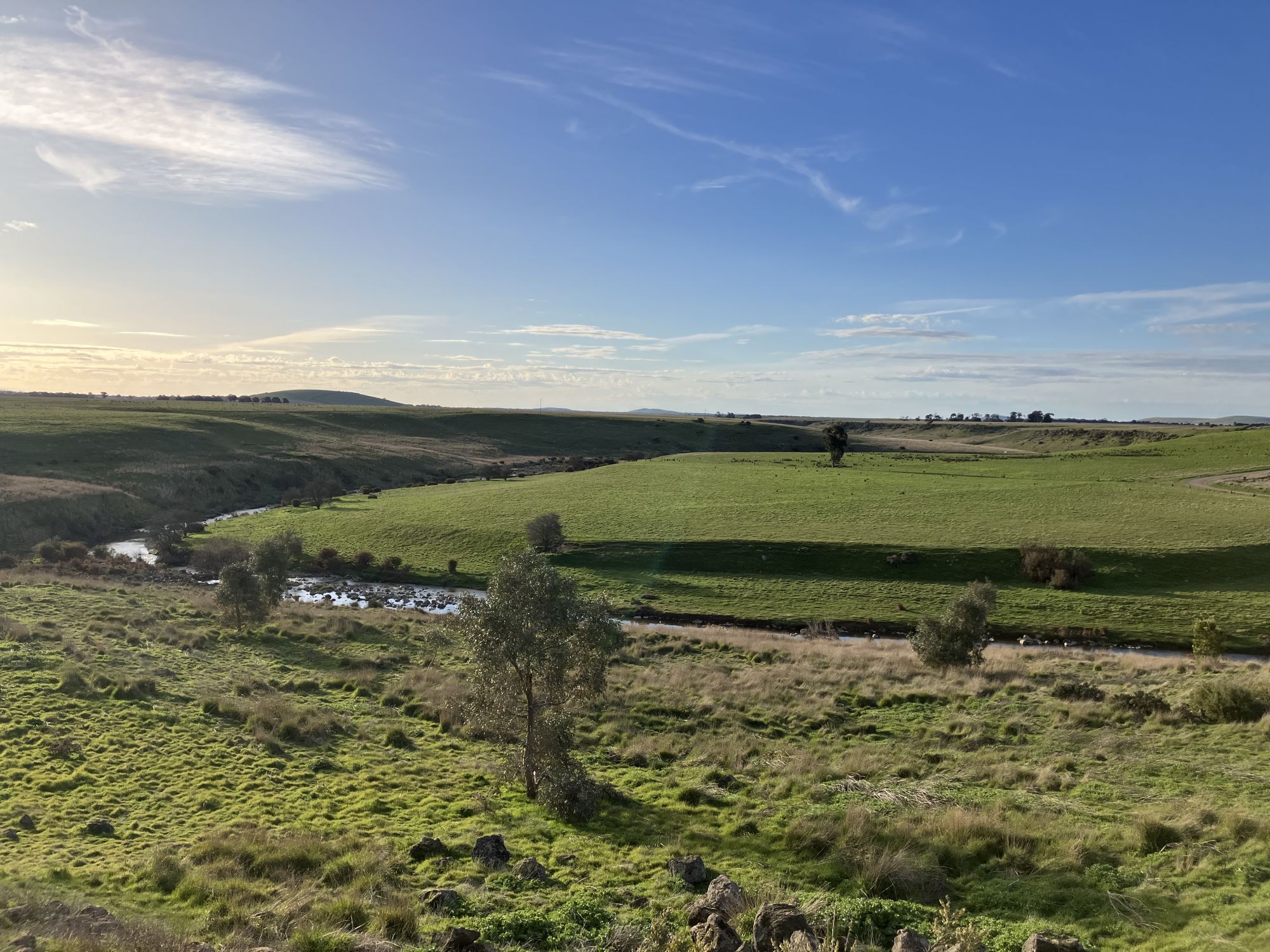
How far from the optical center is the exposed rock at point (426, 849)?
15328mm

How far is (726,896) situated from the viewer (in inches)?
477

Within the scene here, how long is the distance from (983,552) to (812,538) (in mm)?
13521

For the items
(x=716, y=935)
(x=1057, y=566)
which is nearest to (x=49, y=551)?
(x=716, y=935)

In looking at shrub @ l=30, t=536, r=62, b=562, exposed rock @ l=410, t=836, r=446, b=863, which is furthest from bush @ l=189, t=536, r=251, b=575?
exposed rock @ l=410, t=836, r=446, b=863

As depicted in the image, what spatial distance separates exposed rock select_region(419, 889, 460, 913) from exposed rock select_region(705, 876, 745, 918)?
182 inches

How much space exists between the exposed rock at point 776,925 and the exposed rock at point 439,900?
5565 mm

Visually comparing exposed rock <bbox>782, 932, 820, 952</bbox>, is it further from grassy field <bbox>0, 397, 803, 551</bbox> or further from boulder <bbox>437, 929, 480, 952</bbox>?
grassy field <bbox>0, 397, 803, 551</bbox>

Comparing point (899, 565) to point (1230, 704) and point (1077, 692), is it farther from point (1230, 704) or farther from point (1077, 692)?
point (1230, 704)

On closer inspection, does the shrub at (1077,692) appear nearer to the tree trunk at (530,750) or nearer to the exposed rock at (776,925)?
the tree trunk at (530,750)

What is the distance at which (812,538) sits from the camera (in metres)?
61.9

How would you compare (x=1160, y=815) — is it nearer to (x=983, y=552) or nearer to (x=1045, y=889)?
(x=1045, y=889)

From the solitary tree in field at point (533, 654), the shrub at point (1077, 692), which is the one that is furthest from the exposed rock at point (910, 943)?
the shrub at point (1077, 692)

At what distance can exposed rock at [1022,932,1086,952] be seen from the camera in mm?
9641

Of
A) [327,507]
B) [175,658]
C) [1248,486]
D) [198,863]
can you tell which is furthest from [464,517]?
[1248,486]
